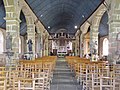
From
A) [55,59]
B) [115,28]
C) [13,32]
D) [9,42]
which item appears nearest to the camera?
[115,28]

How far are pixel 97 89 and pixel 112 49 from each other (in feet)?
15.1

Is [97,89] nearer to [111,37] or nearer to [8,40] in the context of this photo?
[111,37]

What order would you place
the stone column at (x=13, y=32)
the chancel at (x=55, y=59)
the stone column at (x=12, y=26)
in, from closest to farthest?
the chancel at (x=55, y=59) → the stone column at (x=12, y=26) → the stone column at (x=13, y=32)

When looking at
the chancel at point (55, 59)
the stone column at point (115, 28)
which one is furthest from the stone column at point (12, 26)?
the stone column at point (115, 28)

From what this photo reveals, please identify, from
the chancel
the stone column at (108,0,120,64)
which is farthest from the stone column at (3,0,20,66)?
the stone column at (108,0,120,64)

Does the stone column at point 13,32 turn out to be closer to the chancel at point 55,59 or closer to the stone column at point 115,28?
the chancel at point 55,59

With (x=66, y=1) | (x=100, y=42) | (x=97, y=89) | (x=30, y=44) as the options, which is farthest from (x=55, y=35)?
(x=97, y=89)

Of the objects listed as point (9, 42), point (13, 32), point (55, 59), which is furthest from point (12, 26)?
point (55, 59)

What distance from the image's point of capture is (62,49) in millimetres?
41938

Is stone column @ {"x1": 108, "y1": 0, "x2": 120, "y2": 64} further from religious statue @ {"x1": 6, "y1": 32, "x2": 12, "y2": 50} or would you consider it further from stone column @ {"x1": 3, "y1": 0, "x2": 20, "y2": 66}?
religious statue @ {"x1": 6, "y1": 32, "x2": 12, "y2": 50}

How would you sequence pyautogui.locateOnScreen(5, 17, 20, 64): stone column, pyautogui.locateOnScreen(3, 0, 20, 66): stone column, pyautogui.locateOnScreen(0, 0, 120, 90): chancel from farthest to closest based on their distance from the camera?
1. pyautogui.locateOnScreen(5, 17, 20, 64): stone column
2. pyautogui.locateOnScreen(3, 0, 20, 66): stone column
3. pyautogui.locateOnScreen(0, 0, 120, 90): chancel

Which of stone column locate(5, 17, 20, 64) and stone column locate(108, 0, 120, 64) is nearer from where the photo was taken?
stone column locate(108, 0, 120, 64)

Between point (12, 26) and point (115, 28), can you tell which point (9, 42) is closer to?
point (12, 26)

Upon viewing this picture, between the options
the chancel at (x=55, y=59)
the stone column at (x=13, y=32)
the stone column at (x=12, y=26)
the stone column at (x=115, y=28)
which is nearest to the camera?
the chancel at (x=55, y=59)
